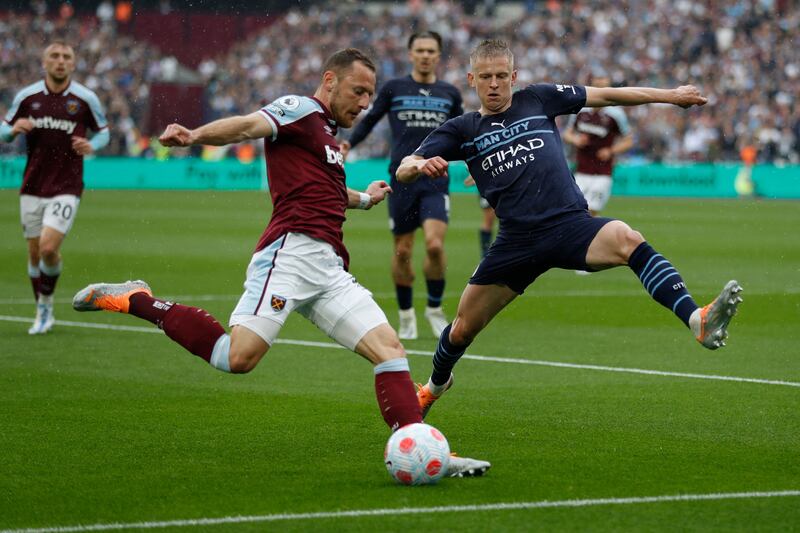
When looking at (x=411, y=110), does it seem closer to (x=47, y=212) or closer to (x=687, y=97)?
(x=47, y=212)

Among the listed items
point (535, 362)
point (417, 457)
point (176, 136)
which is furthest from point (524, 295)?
point (176, 136)

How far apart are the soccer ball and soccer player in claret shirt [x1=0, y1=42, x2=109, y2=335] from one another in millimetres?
6973

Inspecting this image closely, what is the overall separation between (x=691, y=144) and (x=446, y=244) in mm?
18689

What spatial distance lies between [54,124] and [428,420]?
618 cm

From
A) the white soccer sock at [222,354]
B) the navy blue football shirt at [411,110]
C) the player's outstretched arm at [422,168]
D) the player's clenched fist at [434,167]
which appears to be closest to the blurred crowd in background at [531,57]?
the navy blue football shirt at [411,110]

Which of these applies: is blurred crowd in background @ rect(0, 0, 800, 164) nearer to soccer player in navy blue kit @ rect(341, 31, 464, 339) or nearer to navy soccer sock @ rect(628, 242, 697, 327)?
Answer: soccer player in navy blue kit @ rect(341, 31, 464, 339)

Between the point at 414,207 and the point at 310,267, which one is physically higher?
the point at 310,267

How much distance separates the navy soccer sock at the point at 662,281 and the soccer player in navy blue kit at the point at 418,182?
5212 mm

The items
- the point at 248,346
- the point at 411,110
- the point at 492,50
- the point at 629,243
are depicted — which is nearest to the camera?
the point at 248,346

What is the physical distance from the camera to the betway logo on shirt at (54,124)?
41.9 feet

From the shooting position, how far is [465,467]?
651cm

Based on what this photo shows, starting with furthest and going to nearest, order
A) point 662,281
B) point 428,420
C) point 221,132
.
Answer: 1. point 428,420
2. point 662,281
3. point 221,132

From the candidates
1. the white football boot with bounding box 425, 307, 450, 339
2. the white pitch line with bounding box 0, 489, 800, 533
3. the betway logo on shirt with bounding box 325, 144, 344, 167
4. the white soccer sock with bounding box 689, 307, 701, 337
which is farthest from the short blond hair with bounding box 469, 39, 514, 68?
the white football boot with bounding box 425, 307, 450, 339

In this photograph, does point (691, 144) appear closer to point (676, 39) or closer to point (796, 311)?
point (676, 39)
